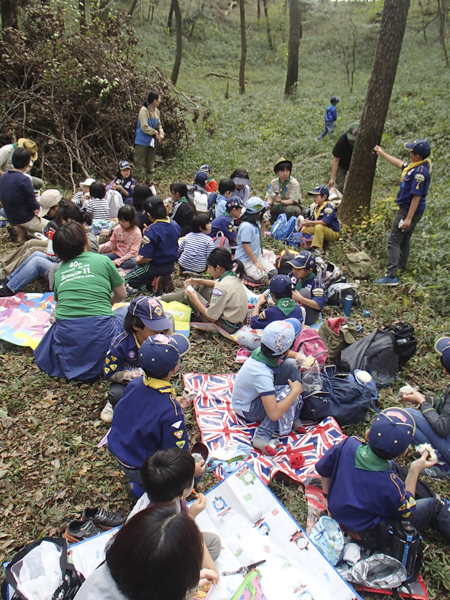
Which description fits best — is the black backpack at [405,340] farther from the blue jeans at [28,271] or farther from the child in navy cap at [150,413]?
the blue jeans at [28,271]

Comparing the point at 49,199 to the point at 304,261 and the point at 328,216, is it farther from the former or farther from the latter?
the point at 328,216

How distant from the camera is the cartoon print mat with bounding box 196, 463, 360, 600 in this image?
8.18ft

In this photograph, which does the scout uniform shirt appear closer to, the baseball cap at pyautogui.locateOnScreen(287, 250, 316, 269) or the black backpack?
the baseball cap at pyautogui.locateOnScreen(287, 250, 316, 269)

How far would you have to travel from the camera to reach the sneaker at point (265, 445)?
351 cm

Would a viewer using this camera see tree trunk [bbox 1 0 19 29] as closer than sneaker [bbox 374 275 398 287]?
No

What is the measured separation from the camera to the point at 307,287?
5.05 meters

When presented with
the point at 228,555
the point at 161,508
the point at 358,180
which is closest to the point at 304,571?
the point at 228,555

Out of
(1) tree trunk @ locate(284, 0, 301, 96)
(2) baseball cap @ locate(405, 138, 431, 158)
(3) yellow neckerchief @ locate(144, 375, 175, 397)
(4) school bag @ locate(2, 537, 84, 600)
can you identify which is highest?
(1) tree trunk @ locate(284, 0, 301, 96)

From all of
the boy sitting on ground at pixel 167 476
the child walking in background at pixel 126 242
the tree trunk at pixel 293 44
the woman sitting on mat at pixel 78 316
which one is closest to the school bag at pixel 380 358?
the woman sitting on mat at pixel 78 316

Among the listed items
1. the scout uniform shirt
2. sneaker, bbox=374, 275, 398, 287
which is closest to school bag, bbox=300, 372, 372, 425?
sneaker, bbox=374, 275, 398, 287

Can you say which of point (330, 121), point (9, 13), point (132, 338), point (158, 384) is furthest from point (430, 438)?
point (9, 13)

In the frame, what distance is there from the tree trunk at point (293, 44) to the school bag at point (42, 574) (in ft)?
57.1

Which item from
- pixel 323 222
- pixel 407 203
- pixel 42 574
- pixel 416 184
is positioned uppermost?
pixel 416 184

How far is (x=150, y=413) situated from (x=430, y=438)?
241 cm
